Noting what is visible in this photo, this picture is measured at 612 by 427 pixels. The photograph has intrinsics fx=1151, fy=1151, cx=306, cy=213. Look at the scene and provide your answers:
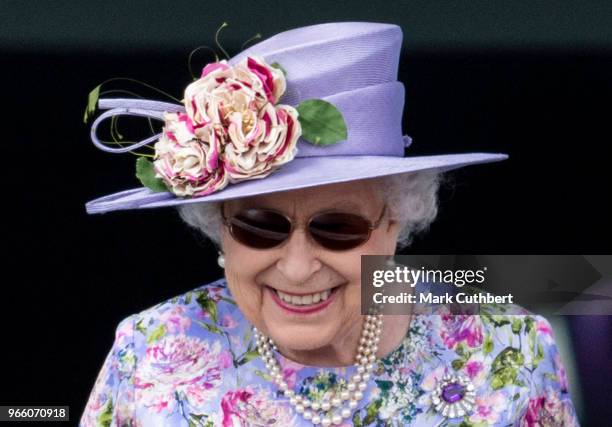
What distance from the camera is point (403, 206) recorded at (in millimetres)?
2826

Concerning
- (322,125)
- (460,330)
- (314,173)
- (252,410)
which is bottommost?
(252,410)

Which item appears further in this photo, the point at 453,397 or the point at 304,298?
the point at 453,397

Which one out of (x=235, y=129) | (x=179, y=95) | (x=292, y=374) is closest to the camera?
(x=235, y=129)

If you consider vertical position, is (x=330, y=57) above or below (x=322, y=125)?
above

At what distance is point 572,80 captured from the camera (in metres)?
4.12

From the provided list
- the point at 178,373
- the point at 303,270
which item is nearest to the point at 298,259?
the point at 303,270

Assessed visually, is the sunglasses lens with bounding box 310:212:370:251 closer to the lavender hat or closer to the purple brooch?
the lavender hat

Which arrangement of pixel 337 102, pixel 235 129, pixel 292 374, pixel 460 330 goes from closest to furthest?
pixel 235 129, pixel 337 102, pixel 292 374, pixel 460 330

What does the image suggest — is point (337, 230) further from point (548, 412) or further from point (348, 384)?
point (548, 412)

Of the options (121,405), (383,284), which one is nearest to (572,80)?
(383,284)

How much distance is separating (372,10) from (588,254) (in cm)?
121

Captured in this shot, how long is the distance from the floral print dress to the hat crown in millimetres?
670

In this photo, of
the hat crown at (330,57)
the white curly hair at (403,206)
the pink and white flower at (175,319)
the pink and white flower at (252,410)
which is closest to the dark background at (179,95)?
the pink and white flower at (175,319)

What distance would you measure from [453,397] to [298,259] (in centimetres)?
59
